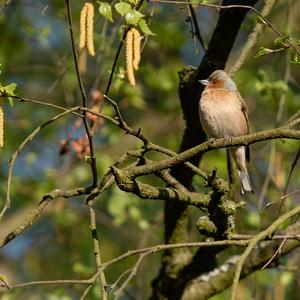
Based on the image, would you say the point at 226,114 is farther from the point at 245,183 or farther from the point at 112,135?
the point at 112,135

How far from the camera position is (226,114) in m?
6.24

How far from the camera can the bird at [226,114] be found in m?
5.83

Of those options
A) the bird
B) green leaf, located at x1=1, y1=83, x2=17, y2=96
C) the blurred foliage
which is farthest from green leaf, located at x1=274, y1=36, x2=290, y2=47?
the blurred foliage

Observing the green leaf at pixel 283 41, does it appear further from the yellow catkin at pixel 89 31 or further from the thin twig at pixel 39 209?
the thin twig at pixel 39 209

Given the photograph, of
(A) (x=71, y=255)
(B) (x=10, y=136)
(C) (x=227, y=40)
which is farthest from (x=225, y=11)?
(B) (x=10, y=136)

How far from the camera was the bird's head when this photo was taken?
17.3ft

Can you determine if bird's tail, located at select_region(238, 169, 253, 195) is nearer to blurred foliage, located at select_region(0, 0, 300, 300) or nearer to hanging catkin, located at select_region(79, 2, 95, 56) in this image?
blurred foliage, located at select_region(0, 0, 300, 300)

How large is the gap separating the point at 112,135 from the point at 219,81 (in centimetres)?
286

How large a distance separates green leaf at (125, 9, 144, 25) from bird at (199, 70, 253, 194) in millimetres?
2026

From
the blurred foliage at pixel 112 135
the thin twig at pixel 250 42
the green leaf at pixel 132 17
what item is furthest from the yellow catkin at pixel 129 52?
the blurred foliage at pixel 112 135

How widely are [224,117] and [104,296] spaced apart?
10.0ft

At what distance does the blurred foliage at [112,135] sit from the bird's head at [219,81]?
1.12 feet

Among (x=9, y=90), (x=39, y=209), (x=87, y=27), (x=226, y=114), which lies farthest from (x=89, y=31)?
(x=226, y=114)

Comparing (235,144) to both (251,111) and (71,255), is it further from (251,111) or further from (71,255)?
(251,111)
